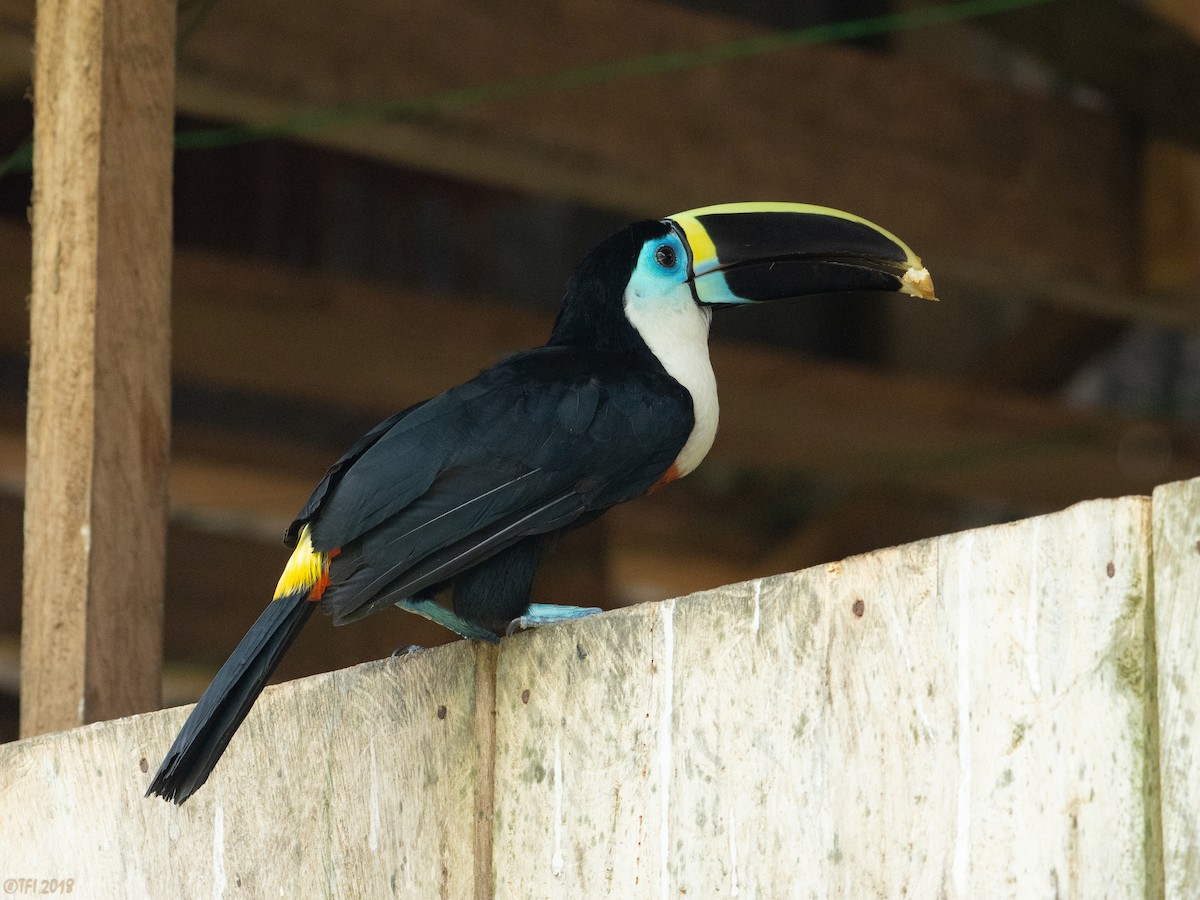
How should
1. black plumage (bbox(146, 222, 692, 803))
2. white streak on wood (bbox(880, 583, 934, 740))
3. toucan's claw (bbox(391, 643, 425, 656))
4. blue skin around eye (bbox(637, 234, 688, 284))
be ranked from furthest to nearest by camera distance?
blue skin around eye (bbox(637, 234, 688, 284)), toucan's claw (bbox(391, 643, 425, 656)), black plumage (bbox(146, 222, 692, 803)), white streak on wood (bbox(880, 583, 934, 740))

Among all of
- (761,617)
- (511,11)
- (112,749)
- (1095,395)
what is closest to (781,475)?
(1095,395)

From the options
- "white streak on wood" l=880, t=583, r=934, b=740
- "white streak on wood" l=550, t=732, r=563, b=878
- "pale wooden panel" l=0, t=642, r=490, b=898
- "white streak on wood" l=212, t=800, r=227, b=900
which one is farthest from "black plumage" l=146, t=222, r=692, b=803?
"white streak on wood" l=880, t=583, r=934, b=740

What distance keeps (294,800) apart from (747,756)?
73cm

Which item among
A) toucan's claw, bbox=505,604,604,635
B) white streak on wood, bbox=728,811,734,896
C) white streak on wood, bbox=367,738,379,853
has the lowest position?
white streak on wood, bbox=728,811,734,896

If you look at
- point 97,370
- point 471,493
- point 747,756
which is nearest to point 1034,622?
point 747,756

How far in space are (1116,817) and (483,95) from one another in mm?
2639

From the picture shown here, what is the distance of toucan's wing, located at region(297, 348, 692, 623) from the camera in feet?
8.18

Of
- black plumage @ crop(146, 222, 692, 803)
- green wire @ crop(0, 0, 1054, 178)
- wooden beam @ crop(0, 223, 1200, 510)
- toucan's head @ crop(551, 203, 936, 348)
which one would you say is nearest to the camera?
black plumage @ crop(146, 222, 692, 803)

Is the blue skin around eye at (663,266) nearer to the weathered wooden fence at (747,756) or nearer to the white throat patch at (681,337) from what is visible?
the white throat patch at (681,337)

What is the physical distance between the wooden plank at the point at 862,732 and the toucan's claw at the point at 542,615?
213mm

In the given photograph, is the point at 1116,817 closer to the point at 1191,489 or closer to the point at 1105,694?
the point at 1105,694

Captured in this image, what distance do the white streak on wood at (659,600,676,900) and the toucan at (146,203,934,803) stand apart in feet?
1.56

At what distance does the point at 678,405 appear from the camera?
113 inches

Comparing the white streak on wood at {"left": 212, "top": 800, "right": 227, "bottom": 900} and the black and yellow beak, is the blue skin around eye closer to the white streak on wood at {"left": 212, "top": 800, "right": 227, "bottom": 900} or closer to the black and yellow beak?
the black and yellow beak
